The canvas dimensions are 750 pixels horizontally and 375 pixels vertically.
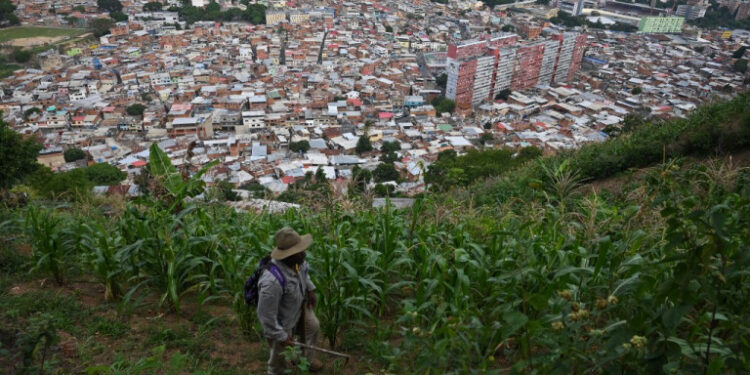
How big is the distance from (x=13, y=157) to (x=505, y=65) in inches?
867

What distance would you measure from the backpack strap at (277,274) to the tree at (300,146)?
15187 mm

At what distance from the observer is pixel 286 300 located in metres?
1.91

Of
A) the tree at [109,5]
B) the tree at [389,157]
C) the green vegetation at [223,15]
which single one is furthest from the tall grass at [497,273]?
the tree at [109,5]

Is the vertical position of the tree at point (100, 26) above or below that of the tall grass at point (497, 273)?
below

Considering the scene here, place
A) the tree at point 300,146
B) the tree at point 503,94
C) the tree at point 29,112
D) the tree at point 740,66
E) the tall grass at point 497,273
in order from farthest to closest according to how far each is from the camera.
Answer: the tree at point 740,66 < the tree at point 503,94 < the tree at point 29,112 < the tree at point 300,146 < the tall grass at point 497,273

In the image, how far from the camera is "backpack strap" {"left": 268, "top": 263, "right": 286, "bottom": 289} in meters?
1.85

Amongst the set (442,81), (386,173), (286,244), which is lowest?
(442,81)

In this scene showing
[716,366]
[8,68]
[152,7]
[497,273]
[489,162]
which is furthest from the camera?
[152,7]

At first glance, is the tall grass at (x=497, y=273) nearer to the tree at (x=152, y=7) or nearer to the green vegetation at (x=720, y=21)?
the tree at (x=152, y=7)

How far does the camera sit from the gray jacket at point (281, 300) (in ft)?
6.01

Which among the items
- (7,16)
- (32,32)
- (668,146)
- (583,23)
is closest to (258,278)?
(668,146)

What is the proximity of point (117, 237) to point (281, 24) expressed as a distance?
35102mm

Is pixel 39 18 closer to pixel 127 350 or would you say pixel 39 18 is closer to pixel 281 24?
pixel 281 24

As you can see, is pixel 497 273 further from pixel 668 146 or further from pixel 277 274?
pixel 668 146
